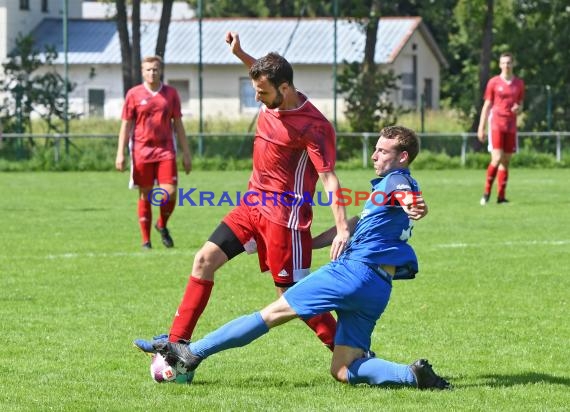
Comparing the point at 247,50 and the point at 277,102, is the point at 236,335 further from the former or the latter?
the point at 247,50

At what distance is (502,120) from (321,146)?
1319cm

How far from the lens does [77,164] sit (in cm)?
3014

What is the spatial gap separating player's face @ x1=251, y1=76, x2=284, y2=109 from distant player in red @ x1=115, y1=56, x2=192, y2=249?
6.66 m

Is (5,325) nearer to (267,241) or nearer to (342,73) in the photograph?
(267,241)

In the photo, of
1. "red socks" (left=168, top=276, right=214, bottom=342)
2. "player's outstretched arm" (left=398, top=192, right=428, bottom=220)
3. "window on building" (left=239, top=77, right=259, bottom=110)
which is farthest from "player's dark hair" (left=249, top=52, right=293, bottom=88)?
"window on building" (left=239, top=77, right=259, bottom=110)

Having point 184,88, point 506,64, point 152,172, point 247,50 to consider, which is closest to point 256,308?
point 152,172

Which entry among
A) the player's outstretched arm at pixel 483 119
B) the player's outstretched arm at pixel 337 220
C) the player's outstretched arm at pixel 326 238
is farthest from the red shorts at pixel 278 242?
the player's outstretched arm at pixel 483 119

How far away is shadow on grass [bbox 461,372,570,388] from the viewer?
6.75 meters

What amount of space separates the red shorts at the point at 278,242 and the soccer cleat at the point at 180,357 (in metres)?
0.69

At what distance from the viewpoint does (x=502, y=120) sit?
19.7 metres

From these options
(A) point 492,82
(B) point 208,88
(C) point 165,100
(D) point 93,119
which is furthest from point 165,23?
(B) point 208,88

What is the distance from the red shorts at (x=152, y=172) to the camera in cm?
1362

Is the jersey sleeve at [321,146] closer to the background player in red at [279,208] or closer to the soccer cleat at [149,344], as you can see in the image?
the background player in red at [279,208]

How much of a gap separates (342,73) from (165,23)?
15.8ft
